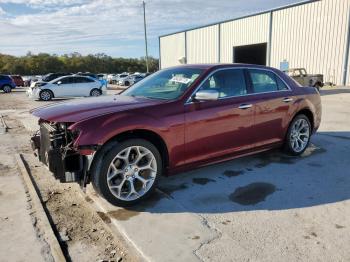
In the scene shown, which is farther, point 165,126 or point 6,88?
point 6,88

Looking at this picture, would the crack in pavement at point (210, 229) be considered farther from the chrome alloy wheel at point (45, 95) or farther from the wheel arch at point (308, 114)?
the chrome alloy wheel at point (45, 95)

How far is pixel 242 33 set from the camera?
32969 millimetres

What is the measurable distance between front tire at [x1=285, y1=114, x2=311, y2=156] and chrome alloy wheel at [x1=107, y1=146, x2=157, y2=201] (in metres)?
2.78

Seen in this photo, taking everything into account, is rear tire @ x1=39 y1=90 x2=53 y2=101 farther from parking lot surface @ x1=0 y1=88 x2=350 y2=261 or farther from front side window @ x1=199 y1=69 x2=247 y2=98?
front side window @ x1=199 y1=69 x2=247 y2=98

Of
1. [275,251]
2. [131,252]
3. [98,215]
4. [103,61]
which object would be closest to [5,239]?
[98,215]

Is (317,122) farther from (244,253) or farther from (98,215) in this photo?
(98,215)

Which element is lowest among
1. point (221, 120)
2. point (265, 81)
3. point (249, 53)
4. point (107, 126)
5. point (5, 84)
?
point (5, 84)

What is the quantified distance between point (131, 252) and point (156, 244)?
251mm

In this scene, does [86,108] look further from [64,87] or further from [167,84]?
[64,87]

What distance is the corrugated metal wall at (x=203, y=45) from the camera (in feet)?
120

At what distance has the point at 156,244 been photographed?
3.16 meters

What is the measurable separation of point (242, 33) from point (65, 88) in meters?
19.2

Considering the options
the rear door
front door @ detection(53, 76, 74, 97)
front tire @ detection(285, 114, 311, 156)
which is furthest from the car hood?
front door @ detection(53, 76, 74, 97)

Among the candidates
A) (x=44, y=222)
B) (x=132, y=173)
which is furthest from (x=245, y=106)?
(x=44, y=222)
